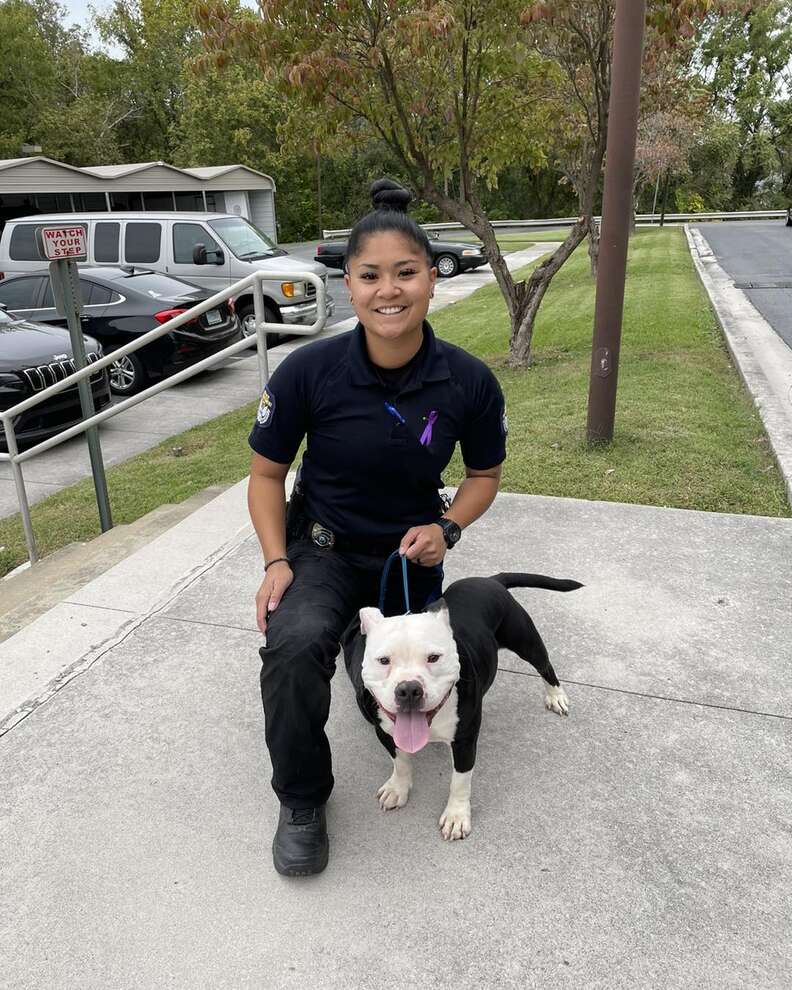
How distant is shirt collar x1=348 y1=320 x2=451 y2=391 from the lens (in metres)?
2.42

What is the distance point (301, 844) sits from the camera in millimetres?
2123

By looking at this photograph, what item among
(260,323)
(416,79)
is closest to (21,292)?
(416,79)

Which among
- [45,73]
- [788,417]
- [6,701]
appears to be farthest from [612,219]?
[45,73]

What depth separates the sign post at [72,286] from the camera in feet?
15.7

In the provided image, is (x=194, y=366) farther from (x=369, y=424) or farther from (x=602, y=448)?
(x=369, y=424)

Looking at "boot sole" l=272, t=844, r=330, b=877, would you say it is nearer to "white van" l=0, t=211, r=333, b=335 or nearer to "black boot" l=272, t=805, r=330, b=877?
"black boot" l=272, t=805, r=330, b=877

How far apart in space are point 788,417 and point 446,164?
14.8 ft

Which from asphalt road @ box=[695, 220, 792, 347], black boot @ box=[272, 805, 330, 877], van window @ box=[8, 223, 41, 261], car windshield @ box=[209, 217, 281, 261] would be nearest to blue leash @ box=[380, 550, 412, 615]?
black boot @ box=[272, 805, 330, 877]

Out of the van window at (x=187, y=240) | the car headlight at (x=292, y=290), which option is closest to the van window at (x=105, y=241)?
the van window at (x=187, y=240)

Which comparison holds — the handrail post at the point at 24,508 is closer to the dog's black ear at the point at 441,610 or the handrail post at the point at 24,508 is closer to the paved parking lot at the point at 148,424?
the paved parking lot at the point at 148,424

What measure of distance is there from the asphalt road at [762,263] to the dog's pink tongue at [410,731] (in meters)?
8.23

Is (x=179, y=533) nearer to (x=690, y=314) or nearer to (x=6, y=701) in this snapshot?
(x=6, y=701)

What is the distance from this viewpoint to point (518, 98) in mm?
7824

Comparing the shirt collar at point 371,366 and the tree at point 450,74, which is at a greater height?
the tree at point 450,74
